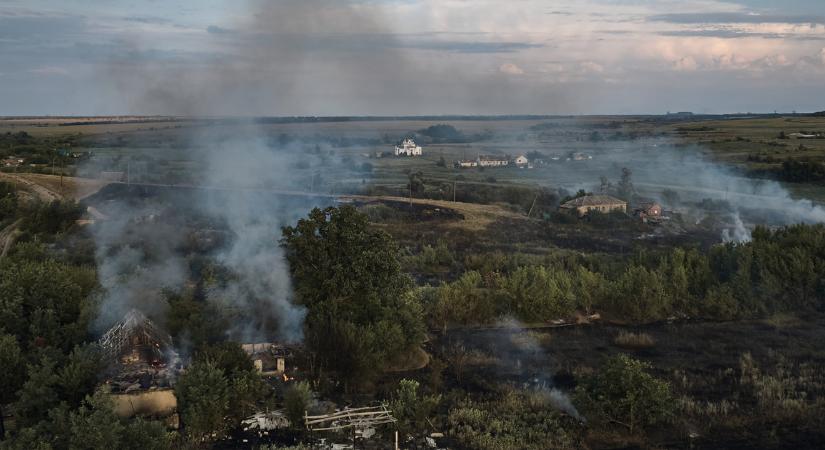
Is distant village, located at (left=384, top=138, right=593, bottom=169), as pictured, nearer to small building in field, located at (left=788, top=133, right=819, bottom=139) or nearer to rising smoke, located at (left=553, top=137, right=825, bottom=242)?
rising smoke, located at (left=553, top=137, right=825, bottom=242)

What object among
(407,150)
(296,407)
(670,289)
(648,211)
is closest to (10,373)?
(296,407)

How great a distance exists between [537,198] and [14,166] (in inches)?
1434

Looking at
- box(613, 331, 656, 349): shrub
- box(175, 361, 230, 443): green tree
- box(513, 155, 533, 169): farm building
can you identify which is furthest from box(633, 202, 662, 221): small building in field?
box(175, 361, 230, 443): green tree

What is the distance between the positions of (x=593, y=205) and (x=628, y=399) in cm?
3347

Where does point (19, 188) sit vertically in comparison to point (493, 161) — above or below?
above

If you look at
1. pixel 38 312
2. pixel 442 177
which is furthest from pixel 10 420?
pixel 442 177

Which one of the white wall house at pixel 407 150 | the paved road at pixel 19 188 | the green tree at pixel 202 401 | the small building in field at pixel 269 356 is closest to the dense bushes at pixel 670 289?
the small building in field at pixel 269 356

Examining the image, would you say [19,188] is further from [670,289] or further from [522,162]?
[522,162]

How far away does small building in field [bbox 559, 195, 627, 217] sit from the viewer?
47.0 meters

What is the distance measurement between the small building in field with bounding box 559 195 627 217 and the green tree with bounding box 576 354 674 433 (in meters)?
31.7

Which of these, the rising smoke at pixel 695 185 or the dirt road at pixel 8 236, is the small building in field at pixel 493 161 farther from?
the dirt road at pixel 8 236

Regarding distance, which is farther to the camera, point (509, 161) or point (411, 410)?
point (509, 161)

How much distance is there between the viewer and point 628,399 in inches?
597

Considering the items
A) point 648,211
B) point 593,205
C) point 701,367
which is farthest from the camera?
point 593,205
